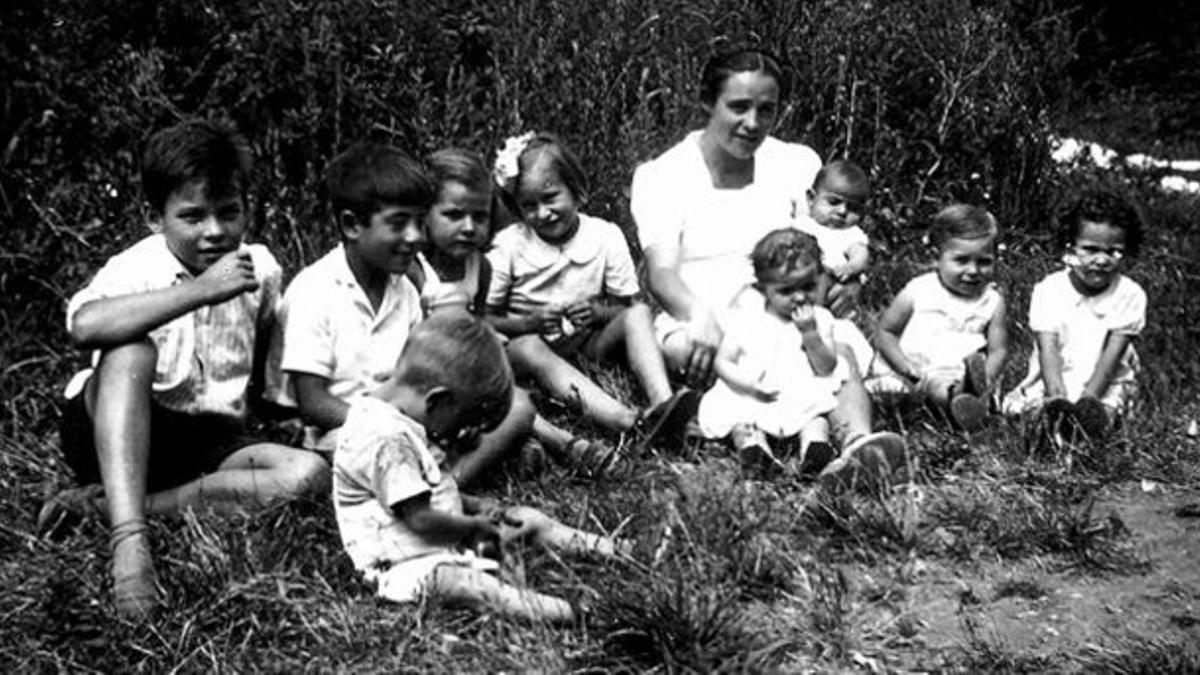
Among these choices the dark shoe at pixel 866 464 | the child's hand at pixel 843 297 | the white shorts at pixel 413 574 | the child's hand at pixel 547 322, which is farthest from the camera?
the child's hand at pixel 843 297

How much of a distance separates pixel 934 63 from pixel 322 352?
423 cm

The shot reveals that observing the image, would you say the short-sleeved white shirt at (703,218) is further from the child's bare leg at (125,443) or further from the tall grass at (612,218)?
the child's bare leg at (125,443)

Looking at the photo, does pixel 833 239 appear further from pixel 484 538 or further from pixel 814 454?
pixel 484 538

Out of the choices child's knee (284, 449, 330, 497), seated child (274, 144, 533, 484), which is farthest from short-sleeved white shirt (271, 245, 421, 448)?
child's knee (284, 449, 330, 497)

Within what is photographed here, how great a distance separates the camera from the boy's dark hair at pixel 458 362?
162 inches

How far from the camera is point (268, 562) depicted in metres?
4.22

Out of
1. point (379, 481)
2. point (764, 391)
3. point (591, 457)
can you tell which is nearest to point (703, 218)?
point (764, 391)

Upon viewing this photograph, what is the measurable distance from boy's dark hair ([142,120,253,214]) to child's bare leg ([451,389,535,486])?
1042 mm

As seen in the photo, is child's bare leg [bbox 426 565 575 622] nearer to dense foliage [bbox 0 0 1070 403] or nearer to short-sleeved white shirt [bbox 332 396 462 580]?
short-sleeved white shirt [bbox 332 396 462 580]

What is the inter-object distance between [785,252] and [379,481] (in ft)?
6.36

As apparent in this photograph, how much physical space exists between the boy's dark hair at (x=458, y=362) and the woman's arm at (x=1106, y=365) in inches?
103

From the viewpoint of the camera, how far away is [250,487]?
4500 mm

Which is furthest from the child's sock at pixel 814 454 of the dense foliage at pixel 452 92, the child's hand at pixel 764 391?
the dense foliage at pixel 452 92

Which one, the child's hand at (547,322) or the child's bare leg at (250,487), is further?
the child's hand at (547,322)
